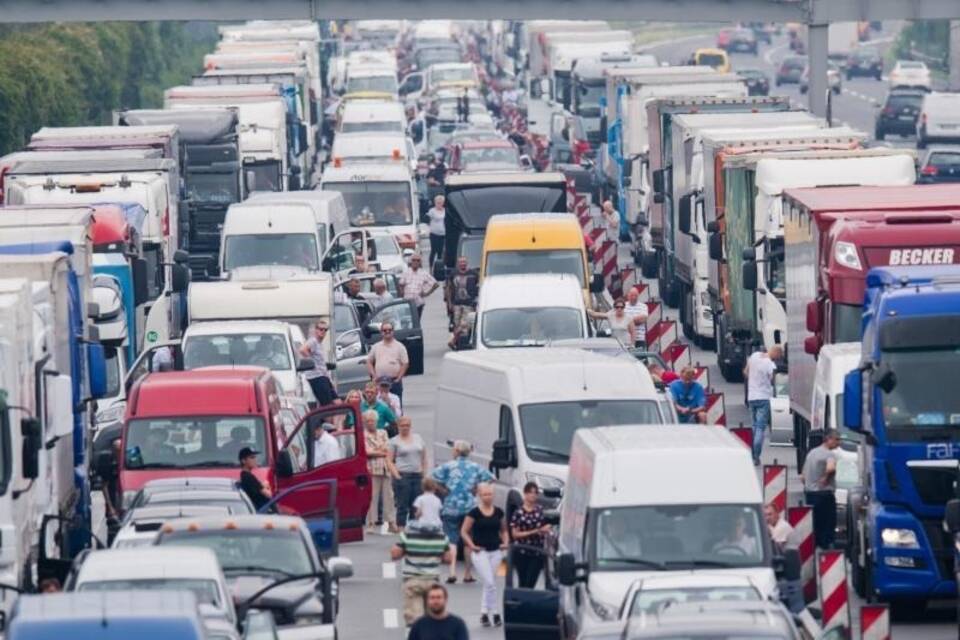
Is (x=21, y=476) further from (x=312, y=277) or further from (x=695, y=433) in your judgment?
(x=312, y=277)

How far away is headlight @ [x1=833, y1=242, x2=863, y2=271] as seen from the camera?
28.6m

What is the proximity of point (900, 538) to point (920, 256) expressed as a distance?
5.04m

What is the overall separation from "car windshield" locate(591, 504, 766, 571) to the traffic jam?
0.02 meters

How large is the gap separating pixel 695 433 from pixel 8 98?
43.2 meters

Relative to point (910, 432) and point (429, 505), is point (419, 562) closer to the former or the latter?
point (429, 505)

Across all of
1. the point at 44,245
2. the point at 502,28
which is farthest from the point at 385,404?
the point at 502,28

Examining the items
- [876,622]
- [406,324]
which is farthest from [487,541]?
[406,324]

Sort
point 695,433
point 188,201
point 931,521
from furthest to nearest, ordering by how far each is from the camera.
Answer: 1. point 188,201
2. point 931,521
3. point 695,433

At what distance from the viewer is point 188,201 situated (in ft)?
164

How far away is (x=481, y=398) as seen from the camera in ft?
93.2

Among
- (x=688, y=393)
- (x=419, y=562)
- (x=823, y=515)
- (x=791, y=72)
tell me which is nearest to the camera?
(x=419, y=562)

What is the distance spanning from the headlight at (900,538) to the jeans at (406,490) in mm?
6241

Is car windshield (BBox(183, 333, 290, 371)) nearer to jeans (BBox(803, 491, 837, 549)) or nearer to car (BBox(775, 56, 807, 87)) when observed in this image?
jeans (BBox(803, 491, 837, 549))

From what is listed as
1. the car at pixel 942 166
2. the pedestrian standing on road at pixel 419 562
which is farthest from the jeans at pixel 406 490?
the car at pixel 942 166
